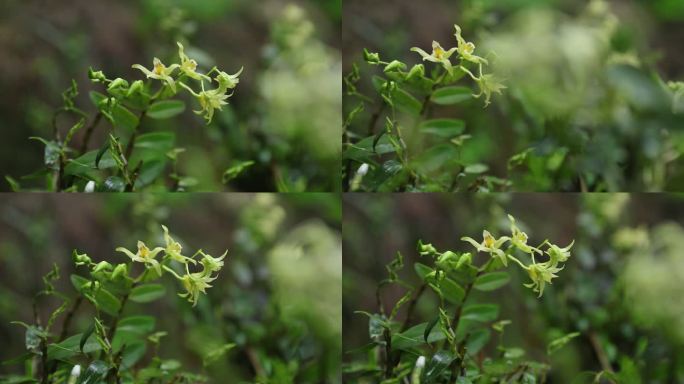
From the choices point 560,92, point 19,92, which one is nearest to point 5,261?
point 19,92

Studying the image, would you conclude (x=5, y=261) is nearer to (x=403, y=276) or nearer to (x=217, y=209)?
(x=217, y=209)

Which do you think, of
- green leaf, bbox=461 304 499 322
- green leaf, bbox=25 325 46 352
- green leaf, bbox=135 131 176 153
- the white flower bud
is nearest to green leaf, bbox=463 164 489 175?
green leaf, bbox=461 304 499 322

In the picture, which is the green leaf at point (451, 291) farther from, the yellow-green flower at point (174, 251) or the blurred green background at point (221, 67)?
the yellow-green flower at point (174, 251)

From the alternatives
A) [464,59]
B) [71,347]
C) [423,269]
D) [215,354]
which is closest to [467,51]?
[464,59]

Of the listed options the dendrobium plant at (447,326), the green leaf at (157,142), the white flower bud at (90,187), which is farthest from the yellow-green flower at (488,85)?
the white flower bud at (90,187)

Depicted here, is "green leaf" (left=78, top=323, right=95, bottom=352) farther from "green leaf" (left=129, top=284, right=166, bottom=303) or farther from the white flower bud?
the white flower bud

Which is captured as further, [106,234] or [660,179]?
[106,234]
